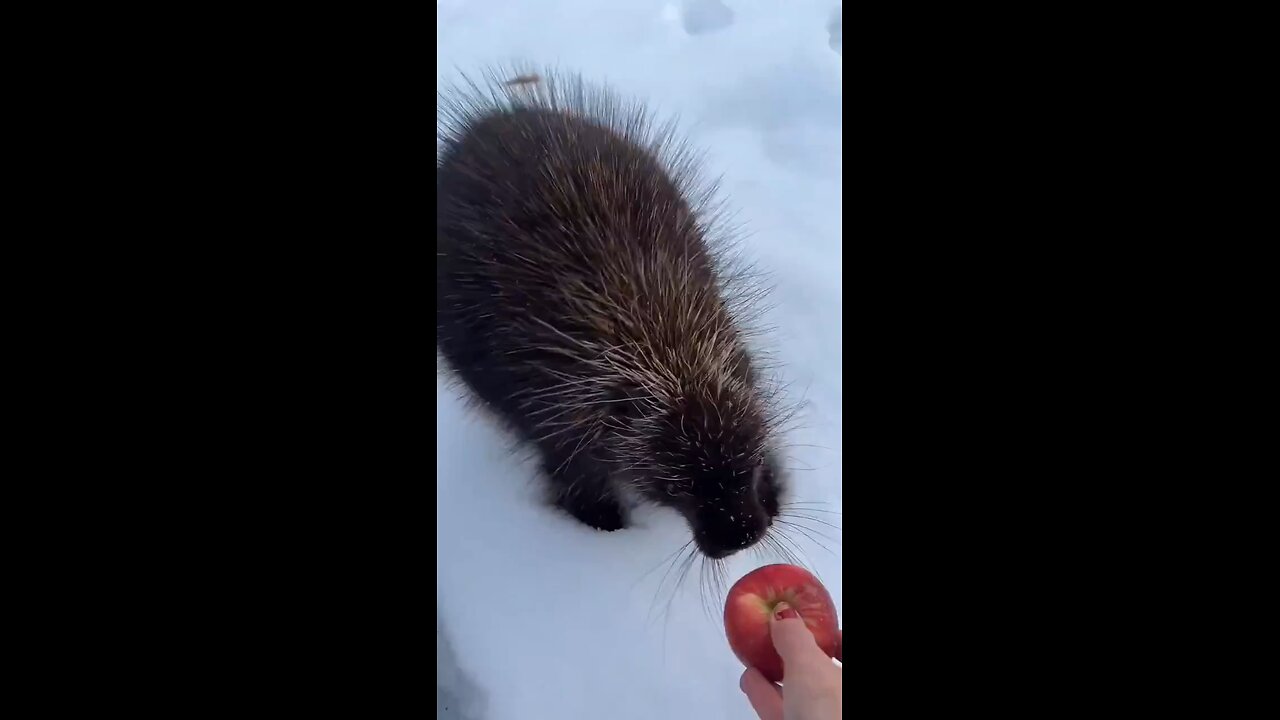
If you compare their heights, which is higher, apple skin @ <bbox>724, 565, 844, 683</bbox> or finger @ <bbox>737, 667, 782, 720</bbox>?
apple skin @ <bbox>724, 565, 844, 683</bbox>

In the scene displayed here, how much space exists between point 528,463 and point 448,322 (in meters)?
0.32

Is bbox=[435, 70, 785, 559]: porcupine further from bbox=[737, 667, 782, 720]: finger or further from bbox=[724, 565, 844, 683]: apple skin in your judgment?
bbox=[737, 667, 782, 720]: finger

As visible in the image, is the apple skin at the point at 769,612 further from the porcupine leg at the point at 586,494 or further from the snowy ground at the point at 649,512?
the porcupine leg at the point at 586,494

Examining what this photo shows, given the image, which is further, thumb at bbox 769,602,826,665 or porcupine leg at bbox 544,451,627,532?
porcupine leg at bbox 544,451,627,532

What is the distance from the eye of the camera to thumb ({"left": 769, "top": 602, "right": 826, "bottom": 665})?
1413 millimetres

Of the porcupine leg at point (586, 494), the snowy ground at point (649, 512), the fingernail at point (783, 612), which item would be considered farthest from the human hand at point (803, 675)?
the porcupine leg at point (586, 494)

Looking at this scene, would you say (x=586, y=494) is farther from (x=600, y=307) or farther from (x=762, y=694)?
(x=762, y=694)

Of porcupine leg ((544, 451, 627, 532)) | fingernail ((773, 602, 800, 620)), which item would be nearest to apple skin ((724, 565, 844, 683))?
fingernail ((773, 602, 800, 620))

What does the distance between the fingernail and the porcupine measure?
0.44 ft

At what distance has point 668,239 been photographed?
5.02 feet

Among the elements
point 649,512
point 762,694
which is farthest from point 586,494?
point 762,694

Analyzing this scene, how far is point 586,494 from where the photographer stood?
5.03ft

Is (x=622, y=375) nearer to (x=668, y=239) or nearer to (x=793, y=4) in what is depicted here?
(x=668, y=239)

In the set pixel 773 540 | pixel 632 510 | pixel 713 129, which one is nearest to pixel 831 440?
pixel 773 540
